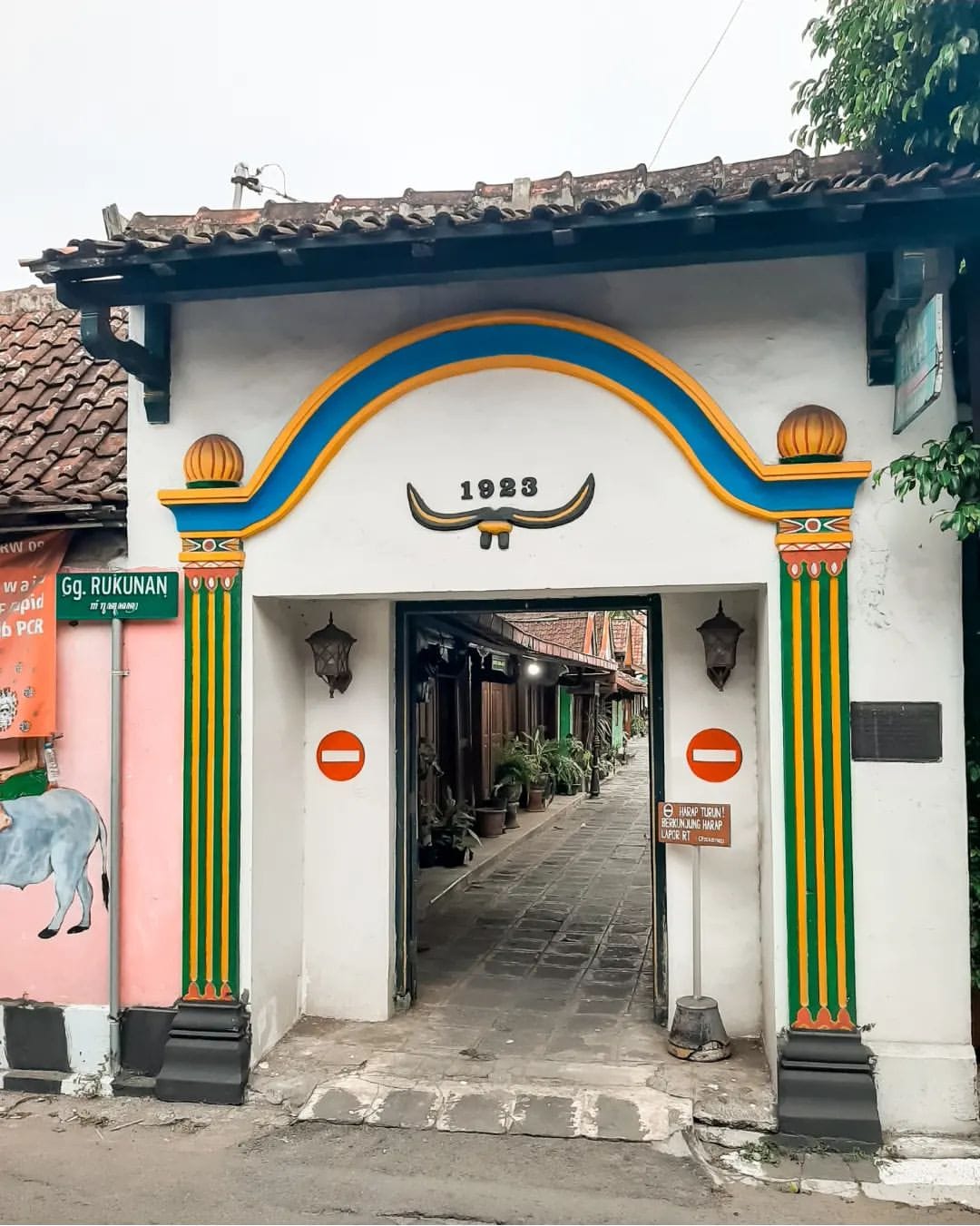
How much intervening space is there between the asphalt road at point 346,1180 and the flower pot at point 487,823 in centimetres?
914

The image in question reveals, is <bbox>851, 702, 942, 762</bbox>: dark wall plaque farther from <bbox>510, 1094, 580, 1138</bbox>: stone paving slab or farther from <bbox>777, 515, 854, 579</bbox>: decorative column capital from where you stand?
<bbox>510, 1094, 580, 1138</bbox>: stone paving slab

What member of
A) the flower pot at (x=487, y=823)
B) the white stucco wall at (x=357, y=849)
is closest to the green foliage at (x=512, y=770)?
the flower pot at (x=487, y=823)

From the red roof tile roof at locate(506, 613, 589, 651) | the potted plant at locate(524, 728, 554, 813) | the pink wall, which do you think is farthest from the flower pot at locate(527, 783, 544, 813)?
the pink wall

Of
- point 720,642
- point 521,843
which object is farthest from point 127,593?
point 521,843

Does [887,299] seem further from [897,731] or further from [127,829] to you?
[127,829]

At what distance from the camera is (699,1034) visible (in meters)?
5.60

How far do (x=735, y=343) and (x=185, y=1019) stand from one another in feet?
15.6

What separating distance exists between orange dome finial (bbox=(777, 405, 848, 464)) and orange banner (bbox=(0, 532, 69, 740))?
4.18 meters

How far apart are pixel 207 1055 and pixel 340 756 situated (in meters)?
1.85

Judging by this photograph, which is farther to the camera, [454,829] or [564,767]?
[564,767]

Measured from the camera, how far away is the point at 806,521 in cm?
506

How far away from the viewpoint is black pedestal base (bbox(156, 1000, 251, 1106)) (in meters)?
5.27

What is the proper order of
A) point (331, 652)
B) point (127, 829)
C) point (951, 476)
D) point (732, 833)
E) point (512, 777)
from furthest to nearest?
point (512, 777)
point (331, 652)
point (732, 833)
point (127, 829)
point (951, 476)

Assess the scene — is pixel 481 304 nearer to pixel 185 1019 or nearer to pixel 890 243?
pixel 890 243
